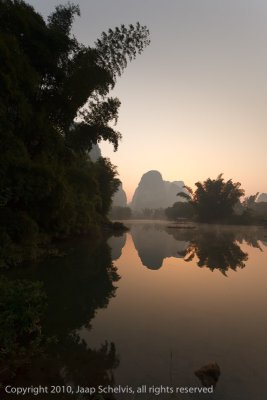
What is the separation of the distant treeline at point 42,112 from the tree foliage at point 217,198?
49.2m

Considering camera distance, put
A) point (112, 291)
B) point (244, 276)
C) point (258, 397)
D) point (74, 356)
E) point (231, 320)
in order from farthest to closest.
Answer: point (244, 276) → point (112, 291) → point (231, 320) → point (74, 356) → point (258, 397)

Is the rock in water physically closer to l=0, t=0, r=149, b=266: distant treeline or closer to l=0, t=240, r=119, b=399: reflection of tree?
l=0, t=240, r=119, b=399: reflection of tree

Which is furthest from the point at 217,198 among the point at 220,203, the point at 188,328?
the point at 188,328

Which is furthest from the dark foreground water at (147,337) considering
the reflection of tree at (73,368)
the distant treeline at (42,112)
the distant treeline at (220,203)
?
the distant treeline at (220,203)

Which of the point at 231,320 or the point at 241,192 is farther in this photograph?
the point at 241,192

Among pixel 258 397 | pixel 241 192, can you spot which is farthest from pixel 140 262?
pixel 241 192

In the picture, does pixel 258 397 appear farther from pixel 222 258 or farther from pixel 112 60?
pixel 112 60

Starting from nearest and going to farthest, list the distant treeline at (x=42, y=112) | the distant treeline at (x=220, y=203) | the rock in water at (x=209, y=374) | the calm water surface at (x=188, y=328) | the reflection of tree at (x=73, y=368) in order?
the reflection of tree at (x=73, y=368) → the rock in water at (x=209, y=374) → the calm water surface at (x=188, y=328) → the distant treeline at (x=42, y=112) → the distant treeline at (x=220, y=203)

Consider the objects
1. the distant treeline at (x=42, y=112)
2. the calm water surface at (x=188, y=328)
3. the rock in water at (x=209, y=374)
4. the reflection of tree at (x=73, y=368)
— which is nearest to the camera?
the reflection of tree at (x=73, y=368)

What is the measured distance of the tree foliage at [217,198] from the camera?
6212 centimetres

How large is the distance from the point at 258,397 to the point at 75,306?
4983 mm

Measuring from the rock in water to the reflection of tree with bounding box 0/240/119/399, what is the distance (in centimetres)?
133

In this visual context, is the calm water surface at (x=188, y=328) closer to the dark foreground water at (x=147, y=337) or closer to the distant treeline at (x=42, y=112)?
the dark foreground water at (x=147, y=337)

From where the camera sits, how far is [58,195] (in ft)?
43.0
